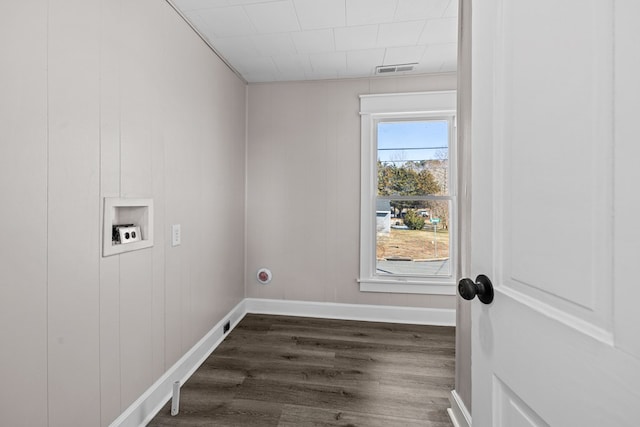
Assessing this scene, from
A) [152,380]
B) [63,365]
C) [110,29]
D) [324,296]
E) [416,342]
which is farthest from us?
[324,296]

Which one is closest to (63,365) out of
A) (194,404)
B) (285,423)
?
(194,404)

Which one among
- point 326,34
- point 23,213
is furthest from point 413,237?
point 23,213

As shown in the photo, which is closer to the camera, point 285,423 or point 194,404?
point 285,423

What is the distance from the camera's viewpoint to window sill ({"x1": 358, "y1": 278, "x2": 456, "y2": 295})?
295 cm

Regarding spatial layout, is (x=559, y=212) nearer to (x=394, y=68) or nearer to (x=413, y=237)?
(x=413, y=237)

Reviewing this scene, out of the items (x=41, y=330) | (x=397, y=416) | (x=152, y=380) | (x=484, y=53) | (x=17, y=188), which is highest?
(x=484, y=53)

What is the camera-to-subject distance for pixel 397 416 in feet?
5.57

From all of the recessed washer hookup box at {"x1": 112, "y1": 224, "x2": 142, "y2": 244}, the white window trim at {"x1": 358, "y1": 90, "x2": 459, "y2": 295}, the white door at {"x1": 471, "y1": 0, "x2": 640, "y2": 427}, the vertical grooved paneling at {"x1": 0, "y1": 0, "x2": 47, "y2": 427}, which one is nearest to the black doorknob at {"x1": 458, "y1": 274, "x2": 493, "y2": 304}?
the white door at {"x1": 471, "y1": 0, "x2": 640, "y2": 427}

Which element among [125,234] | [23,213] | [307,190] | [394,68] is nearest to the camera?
[23,213]

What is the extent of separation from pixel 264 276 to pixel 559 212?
2876mm

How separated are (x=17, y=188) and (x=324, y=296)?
2536 millimetres

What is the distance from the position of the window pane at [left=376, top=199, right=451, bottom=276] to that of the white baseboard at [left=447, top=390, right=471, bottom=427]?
1436 mm

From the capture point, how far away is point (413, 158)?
3.03 m

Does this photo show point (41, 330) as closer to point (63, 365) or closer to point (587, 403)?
point (63, 365)
